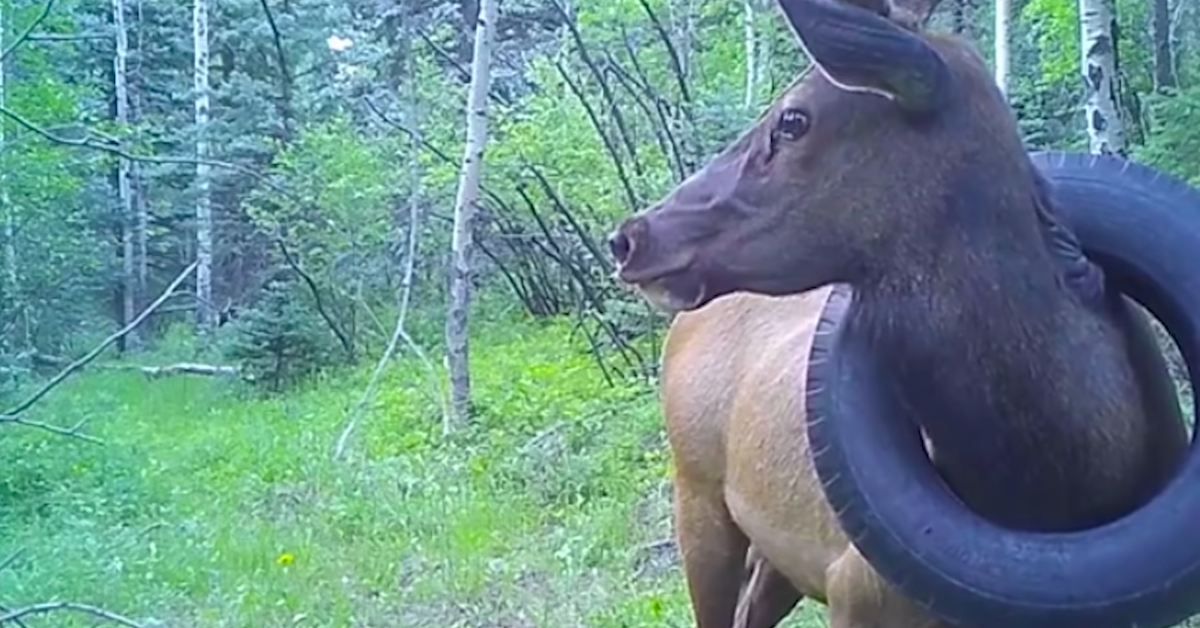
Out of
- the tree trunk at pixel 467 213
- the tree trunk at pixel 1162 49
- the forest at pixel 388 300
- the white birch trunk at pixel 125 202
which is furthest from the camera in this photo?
the white birch trunk at pixel 125 202

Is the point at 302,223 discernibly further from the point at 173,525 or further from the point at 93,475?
the point at 173,525

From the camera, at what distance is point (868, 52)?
2.55 meters

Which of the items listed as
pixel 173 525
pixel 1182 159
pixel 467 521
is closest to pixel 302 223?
pixel 173 525

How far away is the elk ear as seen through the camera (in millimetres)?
2531

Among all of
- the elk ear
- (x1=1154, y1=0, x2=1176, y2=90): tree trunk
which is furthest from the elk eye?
(x1=1154, y1=0, x2=1176, y2=90): tree trunk

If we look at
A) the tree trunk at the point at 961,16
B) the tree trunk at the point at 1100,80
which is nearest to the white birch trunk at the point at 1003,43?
the tree trunk at the point at 961,16

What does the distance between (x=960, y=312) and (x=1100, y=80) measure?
5559 millimetres

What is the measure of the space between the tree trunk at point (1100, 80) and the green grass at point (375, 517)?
8.74 feet

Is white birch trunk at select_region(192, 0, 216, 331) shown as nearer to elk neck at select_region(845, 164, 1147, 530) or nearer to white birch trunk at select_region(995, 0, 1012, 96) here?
white birch trunk at select_region(995, 0, 1012, 96)

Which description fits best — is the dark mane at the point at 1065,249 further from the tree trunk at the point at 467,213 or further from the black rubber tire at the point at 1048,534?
the tree trunk at the point at 467,213

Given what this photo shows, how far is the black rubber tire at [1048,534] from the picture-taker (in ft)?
8.80

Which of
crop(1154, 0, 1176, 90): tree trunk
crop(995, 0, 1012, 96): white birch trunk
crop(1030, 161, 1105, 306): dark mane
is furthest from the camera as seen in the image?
crop(1154, 0, 1176, 90): tree trunk

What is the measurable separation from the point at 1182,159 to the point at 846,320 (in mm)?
6117

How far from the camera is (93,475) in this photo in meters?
11.3
